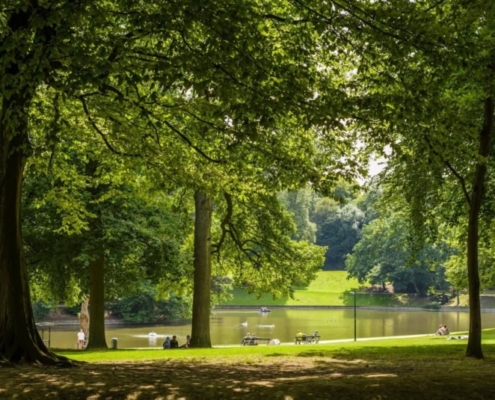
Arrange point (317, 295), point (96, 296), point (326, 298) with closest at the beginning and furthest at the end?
point (96, 296) → point (326, 298) → point (317, 295)

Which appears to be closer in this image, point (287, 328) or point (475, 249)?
point (475, 249)

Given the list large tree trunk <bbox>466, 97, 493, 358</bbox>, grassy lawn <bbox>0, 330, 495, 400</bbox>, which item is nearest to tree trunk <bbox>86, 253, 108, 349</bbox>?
grassy lawn <bbox>0, 330, 495, 400</bbox>

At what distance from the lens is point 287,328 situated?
173ft

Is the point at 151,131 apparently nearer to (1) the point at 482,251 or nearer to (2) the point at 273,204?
(2) the point at 273,204

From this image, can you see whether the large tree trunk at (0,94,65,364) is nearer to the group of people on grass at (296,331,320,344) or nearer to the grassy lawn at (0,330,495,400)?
the grassy lawn at (0,330,495,400)

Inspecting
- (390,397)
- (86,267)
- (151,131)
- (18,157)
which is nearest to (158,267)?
(86,267)

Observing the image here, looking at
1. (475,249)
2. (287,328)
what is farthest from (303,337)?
(475,249)

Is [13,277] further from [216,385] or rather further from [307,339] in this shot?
[307,339]

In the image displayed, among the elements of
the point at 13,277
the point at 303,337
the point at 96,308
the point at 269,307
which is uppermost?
the point at 13,277

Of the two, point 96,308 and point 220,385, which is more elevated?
point 220,385

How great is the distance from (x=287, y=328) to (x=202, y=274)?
31.8 m

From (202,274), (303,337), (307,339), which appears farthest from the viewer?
(307,339)

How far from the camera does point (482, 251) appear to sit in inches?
1123

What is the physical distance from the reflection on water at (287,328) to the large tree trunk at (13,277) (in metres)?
28.5
